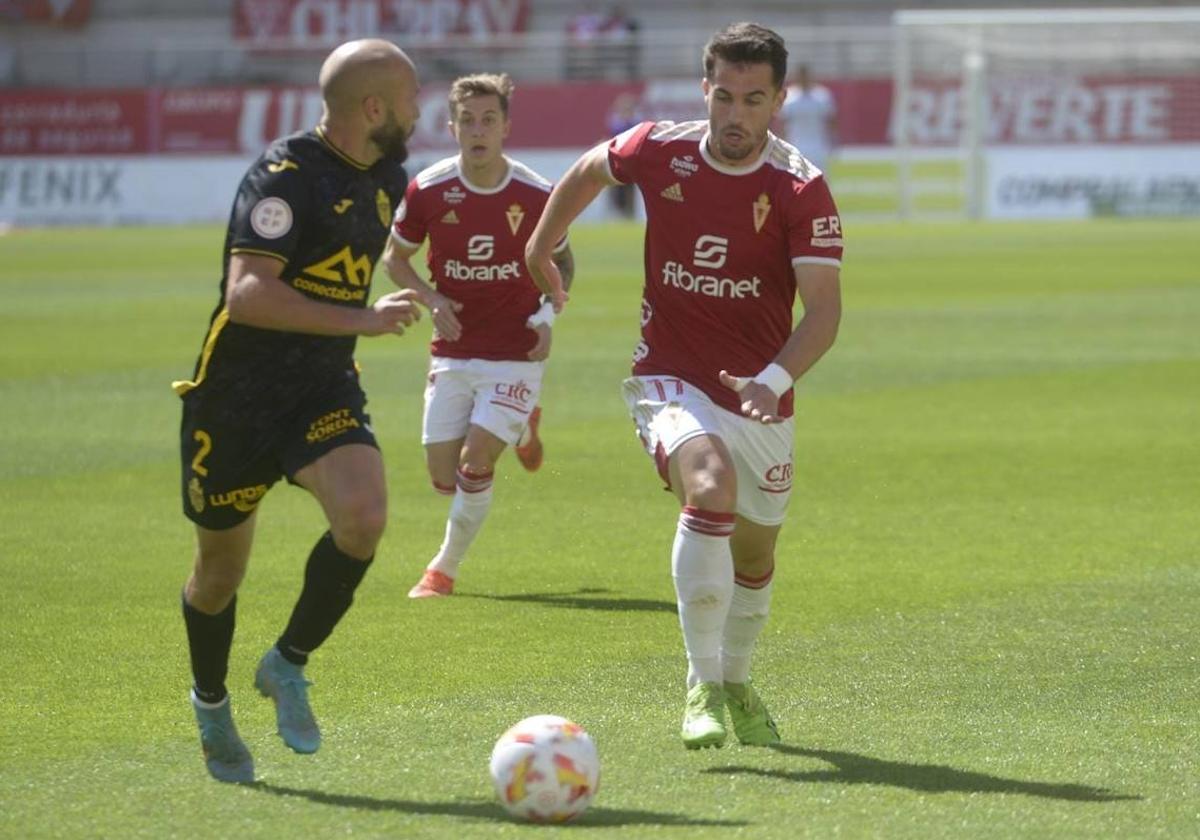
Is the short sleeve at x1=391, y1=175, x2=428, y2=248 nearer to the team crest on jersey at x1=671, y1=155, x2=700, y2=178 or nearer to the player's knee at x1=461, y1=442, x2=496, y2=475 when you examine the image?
the player's knee at x1=461, y1=442, x2=496, y2=475

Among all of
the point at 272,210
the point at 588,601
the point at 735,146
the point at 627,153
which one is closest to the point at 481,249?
the point at 588,601

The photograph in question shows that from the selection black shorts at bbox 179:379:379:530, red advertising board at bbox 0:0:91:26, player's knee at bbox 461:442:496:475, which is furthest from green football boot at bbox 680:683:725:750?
red advertising board at bbox 0:0:91:26

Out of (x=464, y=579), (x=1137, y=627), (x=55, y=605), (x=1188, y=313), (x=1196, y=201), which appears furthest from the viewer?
(x=1196, y=201)

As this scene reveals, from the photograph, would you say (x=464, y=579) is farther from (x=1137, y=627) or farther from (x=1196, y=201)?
(x=1196, y=201)

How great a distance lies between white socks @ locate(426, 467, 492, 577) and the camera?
9383 millimetres

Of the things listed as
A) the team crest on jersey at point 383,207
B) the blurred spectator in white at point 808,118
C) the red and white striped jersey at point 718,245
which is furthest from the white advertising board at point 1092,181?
the team crest on jersey at point 383,207

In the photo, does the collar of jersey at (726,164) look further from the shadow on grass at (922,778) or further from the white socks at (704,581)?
the shadow on grass at (922,778)

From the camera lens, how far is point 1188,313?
73.6 feet

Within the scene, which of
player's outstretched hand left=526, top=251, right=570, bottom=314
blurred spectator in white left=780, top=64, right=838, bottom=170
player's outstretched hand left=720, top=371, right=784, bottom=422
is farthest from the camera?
blurred spectator in white left=780, top=64, right=838, bottom=170

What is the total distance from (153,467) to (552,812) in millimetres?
8330

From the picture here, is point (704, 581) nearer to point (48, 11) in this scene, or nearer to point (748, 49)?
point (748, 49)

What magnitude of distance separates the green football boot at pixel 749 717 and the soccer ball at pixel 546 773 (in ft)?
3.24

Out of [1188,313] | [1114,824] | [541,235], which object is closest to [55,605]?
Result: [541,235]

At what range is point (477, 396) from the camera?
9.98 m
